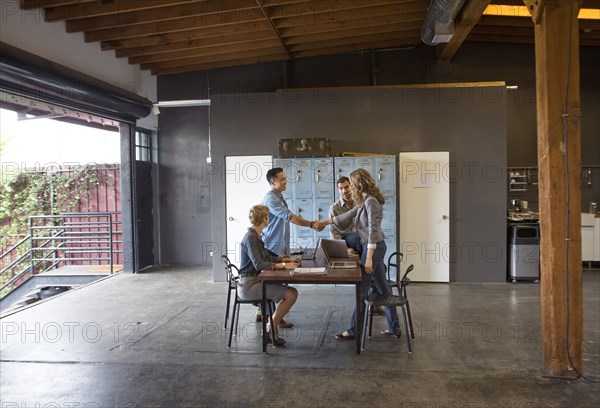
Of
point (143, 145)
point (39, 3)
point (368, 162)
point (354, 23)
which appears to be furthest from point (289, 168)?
point (39, 3)

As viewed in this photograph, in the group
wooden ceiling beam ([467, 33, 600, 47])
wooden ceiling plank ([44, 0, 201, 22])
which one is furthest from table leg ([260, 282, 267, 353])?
wooden ceiling beam ([467, 33, 600, 47])

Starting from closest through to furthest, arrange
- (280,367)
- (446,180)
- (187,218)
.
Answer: (280,367) < (446,180) < (187,218)

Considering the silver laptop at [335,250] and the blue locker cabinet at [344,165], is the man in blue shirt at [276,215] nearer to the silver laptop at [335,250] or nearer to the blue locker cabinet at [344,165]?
the silver laptop at [335,250]

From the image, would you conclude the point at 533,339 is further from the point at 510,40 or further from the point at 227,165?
the point at 510,40

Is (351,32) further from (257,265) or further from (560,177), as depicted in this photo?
(257,265)

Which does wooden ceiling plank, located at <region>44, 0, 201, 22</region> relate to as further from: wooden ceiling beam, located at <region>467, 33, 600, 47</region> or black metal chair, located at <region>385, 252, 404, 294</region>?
wooden ceiling beam, located at <region>467, 33, 600, 47</region>

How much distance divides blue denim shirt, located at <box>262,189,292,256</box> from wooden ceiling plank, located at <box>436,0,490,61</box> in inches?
133

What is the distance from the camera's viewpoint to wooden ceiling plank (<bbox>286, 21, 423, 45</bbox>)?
22.7 feet

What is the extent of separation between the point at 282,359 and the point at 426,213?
3.79m

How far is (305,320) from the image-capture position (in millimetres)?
4902

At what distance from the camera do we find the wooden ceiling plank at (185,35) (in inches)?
246

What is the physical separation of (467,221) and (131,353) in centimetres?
507

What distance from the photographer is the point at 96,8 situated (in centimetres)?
521

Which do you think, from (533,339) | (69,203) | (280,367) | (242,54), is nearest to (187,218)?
(69,203)
